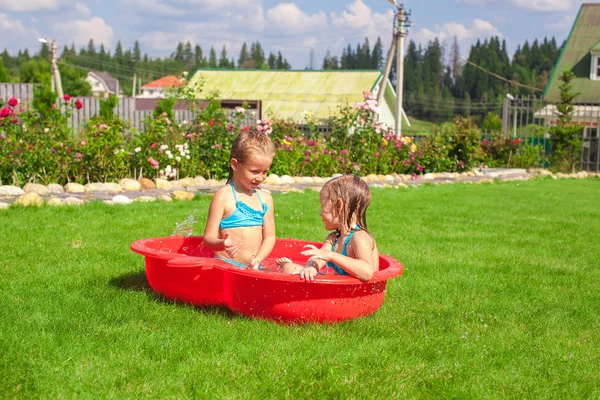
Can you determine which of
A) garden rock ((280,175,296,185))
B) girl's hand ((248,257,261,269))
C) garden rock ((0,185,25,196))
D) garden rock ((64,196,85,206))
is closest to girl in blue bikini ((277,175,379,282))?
girl's hand ((248,257,261,269))

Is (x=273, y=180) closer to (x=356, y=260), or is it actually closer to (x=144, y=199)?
(x=144, y=199)

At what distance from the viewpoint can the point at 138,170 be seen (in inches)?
389

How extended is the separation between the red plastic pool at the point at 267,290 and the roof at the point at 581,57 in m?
25.6

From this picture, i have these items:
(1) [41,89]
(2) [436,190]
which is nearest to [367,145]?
(2) [436,190]

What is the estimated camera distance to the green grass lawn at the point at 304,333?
8.73 ft

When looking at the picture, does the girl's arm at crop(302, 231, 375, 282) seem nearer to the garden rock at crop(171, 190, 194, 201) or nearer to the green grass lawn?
the green grass lawn

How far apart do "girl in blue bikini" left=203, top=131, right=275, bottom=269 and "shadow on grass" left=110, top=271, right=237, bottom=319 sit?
32cm

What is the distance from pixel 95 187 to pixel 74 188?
303 mm

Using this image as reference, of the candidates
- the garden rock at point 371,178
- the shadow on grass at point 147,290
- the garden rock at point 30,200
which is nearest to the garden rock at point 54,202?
the garden rock at point 30,200

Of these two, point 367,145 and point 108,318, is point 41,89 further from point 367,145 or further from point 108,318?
point 108,318

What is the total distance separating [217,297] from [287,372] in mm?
1001

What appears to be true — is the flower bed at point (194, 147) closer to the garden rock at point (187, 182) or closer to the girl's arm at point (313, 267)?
the garden rock at point (187, 182)

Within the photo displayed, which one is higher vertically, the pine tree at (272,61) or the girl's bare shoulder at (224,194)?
the pine tree at (272,61)

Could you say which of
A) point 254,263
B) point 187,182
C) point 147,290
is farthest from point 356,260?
point 187,182
